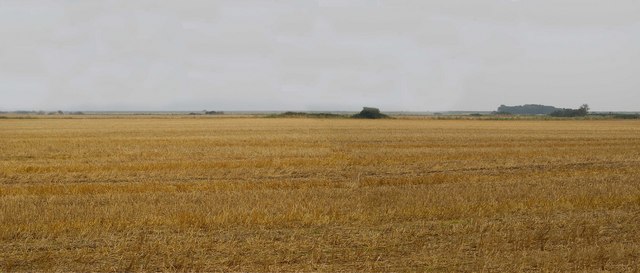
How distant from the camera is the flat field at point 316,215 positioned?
305 inches

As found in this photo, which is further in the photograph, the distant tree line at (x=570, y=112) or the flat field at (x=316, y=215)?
the distant tree line at (x=570, y=112)

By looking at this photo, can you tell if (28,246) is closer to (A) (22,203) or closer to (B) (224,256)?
(B) (224,256)

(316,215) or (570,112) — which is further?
(570,112)

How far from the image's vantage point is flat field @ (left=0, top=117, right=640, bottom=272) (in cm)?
774

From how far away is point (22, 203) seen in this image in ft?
37.9

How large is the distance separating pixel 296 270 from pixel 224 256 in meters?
1.19

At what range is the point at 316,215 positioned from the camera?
33.8 ft

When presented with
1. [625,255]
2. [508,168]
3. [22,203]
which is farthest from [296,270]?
[508,168]

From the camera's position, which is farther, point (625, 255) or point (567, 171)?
point (567, 171)

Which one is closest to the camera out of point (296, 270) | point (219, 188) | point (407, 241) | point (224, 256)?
point (296, 270)

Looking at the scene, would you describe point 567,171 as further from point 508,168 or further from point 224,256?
point 224,256

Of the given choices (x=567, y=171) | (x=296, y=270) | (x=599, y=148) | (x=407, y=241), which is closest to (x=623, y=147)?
(x=599, y=148)

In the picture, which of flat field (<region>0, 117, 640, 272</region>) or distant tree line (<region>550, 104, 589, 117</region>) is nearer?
flat field (<region>0, 117, 640, 272</region>)

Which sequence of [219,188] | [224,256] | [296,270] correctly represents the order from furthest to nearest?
1. [219,188]
2. [224,256]
3. [296,270]
